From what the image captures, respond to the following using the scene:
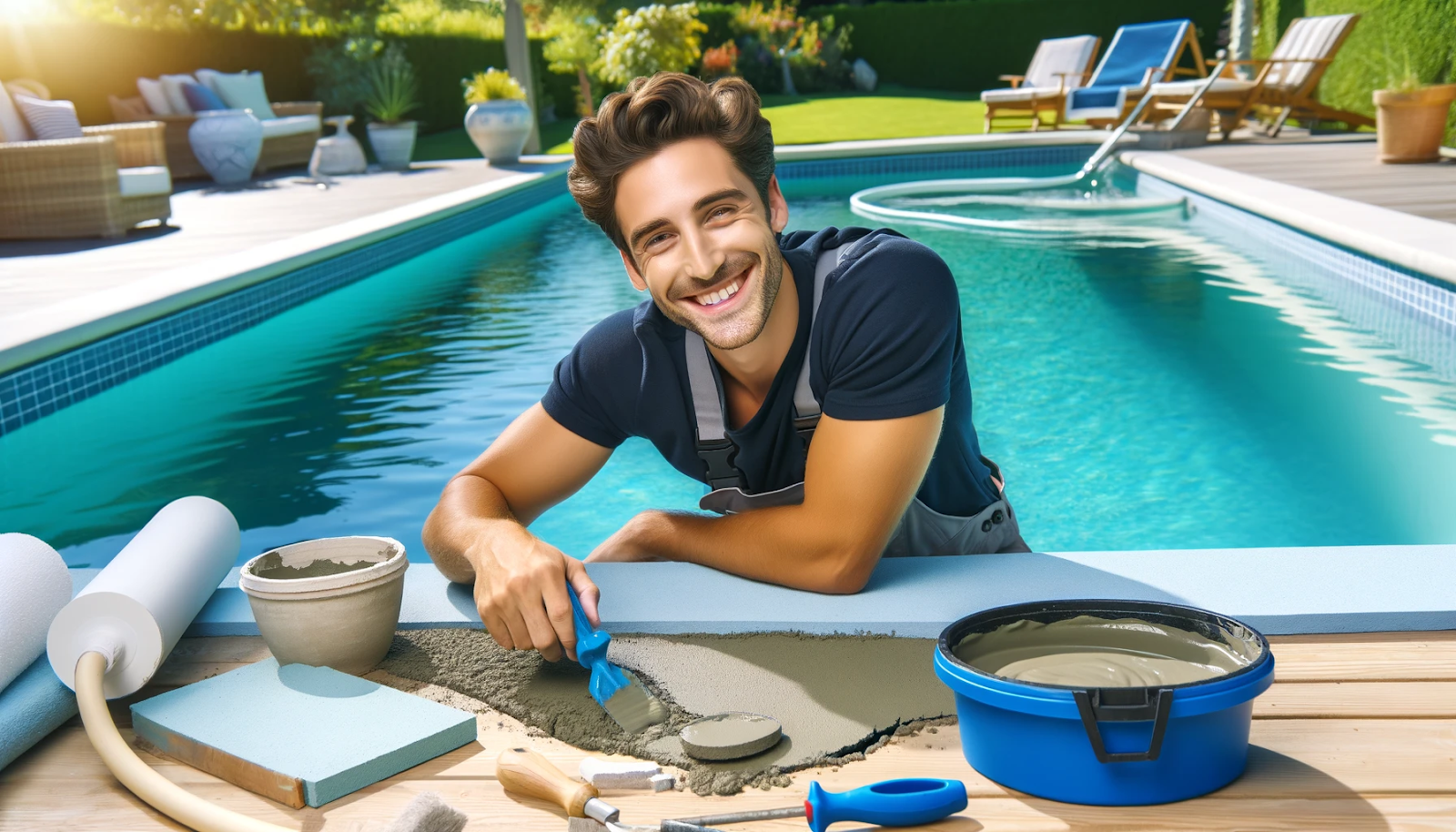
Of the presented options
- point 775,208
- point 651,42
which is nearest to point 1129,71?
point 651,42

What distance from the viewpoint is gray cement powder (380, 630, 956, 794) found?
3.92ft

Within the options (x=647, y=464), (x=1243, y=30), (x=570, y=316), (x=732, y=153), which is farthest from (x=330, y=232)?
(x=1243, y=30)

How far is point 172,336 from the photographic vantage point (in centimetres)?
537

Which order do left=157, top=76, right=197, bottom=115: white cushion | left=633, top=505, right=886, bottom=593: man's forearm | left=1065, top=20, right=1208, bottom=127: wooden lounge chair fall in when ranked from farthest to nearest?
left=1065, top=20, right=1208, bottom=127: wooden lounge chair → left=157, top=76, right=197, bottom=115: white cushion → left=633, top=505, right=886, bottom=593: man's forearm

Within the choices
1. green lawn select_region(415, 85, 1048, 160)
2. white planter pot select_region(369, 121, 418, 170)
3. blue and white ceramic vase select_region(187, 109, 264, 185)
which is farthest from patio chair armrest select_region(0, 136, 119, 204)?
green lawn select_region(415, 85, 1048, 160)

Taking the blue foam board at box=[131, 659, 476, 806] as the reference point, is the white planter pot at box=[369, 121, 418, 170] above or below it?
above

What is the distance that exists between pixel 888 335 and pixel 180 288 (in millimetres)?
4704

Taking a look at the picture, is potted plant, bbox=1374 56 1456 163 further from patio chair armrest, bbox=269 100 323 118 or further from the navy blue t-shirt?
patio chair armrest, bbox=269 100 323 118

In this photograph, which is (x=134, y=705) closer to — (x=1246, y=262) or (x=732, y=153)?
(x=732, y=153)

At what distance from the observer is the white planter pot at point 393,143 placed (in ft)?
42.9

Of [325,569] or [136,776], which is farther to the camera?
[325,569]

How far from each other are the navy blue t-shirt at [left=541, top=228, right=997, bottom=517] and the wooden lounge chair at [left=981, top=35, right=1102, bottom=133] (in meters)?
12.7

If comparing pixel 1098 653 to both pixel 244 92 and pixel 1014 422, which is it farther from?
pixel 244 92

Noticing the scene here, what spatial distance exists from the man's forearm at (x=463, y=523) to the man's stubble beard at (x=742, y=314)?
0.39 m
